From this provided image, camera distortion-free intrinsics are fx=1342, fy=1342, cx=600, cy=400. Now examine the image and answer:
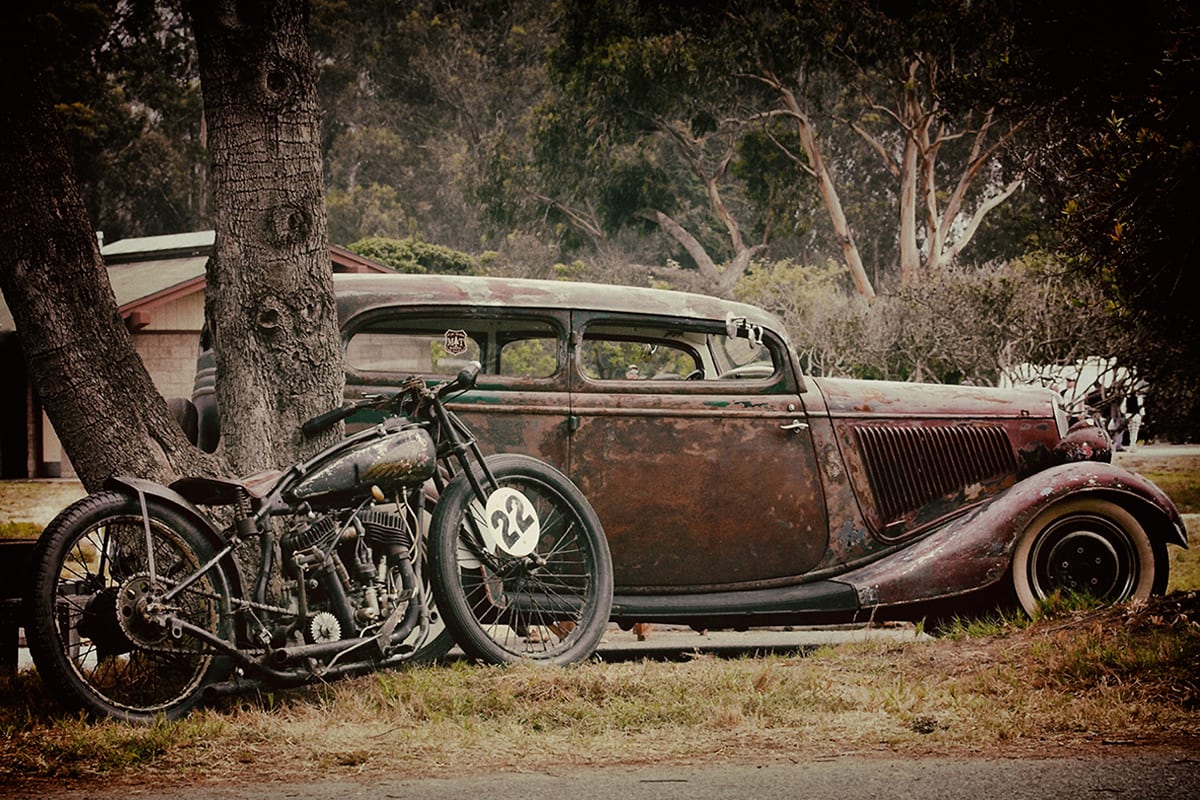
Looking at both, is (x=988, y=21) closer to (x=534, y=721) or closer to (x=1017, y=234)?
(x=1017, y=234)

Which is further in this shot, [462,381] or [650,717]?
[462,381]

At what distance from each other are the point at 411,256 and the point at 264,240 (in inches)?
1273

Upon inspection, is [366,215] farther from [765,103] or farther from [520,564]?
[520,564]

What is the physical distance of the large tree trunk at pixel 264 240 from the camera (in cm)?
582

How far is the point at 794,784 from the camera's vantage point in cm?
410

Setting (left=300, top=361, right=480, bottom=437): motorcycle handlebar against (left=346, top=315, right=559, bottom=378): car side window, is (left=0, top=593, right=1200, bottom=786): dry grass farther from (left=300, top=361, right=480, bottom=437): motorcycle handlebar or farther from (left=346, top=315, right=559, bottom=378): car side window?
(left=346, top=315, right=559, bottom=378): car side window

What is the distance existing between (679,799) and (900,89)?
29.4 m

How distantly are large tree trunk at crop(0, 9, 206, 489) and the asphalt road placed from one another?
74.0 inches

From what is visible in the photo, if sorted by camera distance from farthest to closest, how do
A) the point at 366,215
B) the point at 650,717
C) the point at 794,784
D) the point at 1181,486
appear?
1. the point at 366,215
2. the point at 1181,486
3. the point at 650,717
4. the point at 794,784

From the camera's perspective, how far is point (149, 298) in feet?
71.2

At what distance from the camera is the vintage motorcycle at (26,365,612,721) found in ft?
15.7

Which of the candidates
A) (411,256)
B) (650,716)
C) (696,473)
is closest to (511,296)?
(696,473)

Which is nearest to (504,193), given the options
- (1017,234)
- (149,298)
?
(1017,234)

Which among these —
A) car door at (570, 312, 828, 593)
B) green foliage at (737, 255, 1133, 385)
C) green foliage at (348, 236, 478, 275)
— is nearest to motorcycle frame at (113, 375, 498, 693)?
car door at (570, 312, 828, 593)
